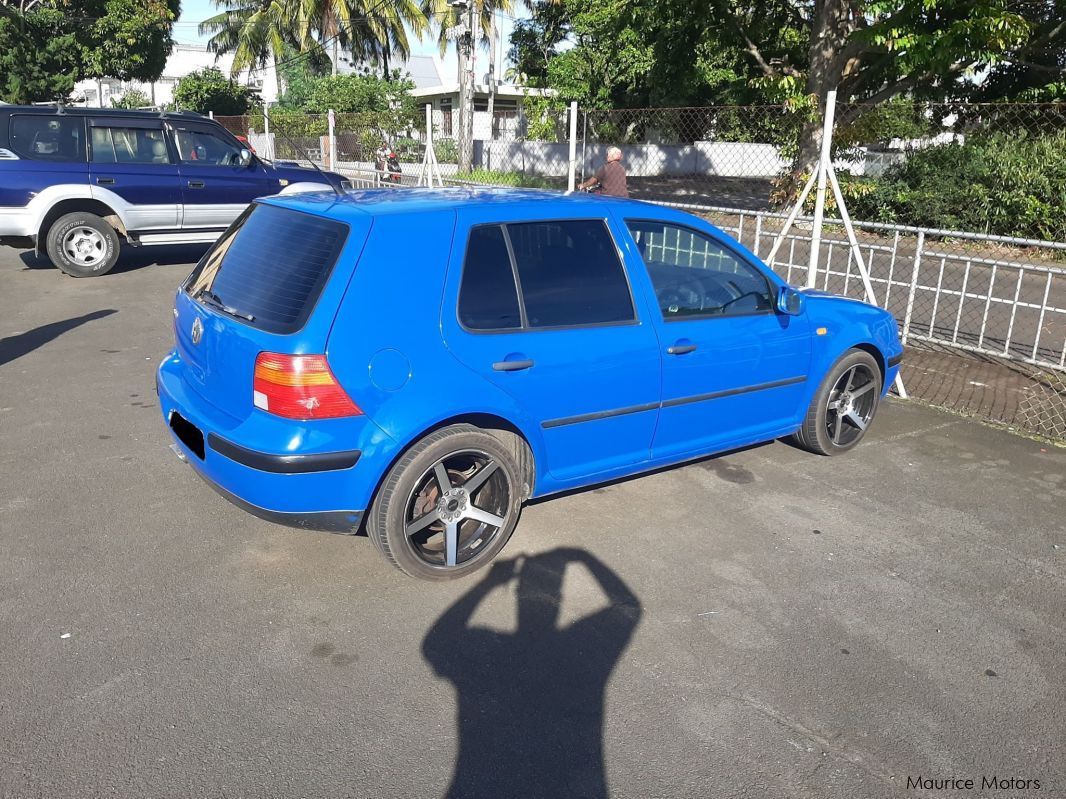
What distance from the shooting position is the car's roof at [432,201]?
12.7ft

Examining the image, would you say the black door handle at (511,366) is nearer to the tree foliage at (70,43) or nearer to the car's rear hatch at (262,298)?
the car's rear hatch at (262,298)

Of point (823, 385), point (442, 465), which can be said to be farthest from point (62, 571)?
point (823, 385)

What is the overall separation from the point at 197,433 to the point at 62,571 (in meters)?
0.83

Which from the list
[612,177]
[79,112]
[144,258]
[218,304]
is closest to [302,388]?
[218,304]

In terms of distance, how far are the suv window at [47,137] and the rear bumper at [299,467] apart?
870 cm

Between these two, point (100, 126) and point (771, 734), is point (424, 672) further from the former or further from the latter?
point (100, 126)

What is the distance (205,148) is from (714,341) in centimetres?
937

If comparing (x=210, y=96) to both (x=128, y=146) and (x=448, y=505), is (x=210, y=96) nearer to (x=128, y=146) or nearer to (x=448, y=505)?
(x=128, y=146)

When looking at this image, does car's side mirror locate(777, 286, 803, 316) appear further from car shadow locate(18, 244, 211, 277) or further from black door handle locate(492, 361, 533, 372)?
car shadow locate(18, 244, 211, 277)

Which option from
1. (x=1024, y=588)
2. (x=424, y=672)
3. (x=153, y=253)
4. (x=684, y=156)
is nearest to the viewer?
(x=424, y=672)

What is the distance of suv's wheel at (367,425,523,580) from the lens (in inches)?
145

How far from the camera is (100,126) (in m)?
10.9

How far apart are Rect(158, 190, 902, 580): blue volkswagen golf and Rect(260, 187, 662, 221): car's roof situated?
17mm

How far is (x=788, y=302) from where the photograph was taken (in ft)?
15.8
